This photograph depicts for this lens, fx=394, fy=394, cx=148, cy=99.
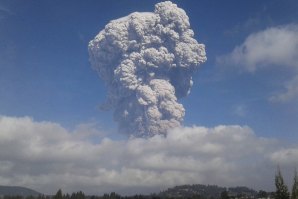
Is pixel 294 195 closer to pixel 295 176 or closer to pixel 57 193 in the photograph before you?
pixel 295 176

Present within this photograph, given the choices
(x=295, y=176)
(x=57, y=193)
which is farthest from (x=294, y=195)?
(x=57, y=193)

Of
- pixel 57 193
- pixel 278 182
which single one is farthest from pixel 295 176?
pixel 57 193

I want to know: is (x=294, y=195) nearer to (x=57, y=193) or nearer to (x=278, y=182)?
(x=278, y=182)

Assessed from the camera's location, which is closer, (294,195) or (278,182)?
(294,195)

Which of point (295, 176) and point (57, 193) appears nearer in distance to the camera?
point (295, 176)

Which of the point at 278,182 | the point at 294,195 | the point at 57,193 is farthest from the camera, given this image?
the point at 57,193

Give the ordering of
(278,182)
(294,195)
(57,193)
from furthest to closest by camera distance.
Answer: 1. (57,193)
2. (278,182)
3. (294,195)

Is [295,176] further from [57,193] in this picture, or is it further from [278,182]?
[57,193]
